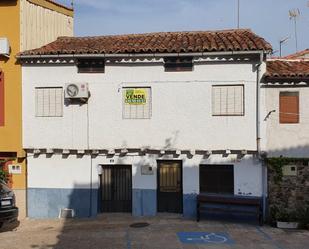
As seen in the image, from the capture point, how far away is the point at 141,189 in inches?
612

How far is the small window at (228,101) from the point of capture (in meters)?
15.0

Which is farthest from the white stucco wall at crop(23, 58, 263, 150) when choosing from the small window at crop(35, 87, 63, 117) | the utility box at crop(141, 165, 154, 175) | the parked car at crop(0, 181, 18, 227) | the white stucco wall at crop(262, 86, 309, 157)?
the parked car at crop(0, 181, 18, 227)

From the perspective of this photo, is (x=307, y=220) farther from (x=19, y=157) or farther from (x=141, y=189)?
(x=19, y=157)

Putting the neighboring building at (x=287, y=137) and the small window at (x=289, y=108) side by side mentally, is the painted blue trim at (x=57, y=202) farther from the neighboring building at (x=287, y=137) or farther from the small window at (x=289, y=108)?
the small window at (x=289, y=108)

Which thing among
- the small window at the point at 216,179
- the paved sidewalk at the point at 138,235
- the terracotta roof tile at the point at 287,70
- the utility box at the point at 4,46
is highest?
the utility box at the point at 4,46

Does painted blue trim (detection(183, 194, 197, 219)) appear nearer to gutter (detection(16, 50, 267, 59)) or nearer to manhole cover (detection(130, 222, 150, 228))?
manhole cover (detection(130, 222, 150, 228))

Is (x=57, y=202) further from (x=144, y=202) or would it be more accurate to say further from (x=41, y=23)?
(x=41, y=23)

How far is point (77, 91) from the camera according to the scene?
15141mm

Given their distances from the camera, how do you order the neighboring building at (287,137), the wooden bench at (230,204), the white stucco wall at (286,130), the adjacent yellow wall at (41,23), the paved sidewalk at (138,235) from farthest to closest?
the adjacent yellow wall at (41,23), the white stucco wall at (286,130), the neighboring building at (287,137), the wooden bench at (230,204), the paved sidewalk at (138,235)

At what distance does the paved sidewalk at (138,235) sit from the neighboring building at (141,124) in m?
1.06

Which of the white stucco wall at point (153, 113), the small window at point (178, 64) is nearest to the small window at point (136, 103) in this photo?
the white stucco wall at point (153, 113)

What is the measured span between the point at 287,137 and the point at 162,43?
5532 mm

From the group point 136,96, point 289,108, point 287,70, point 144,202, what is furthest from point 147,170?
point 287,70

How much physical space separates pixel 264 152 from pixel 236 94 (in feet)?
7.11
